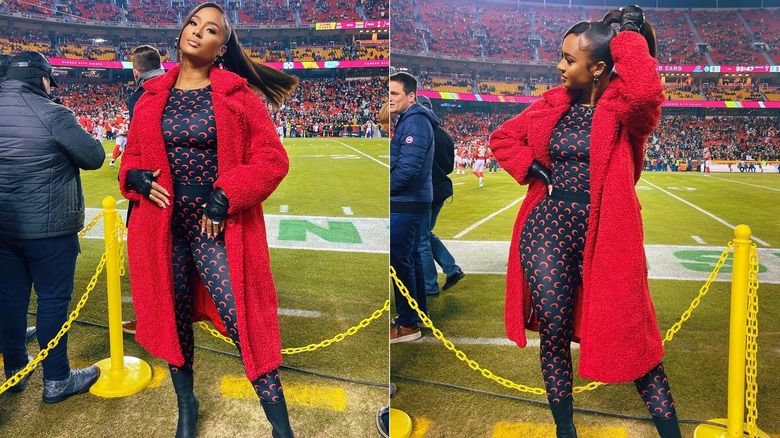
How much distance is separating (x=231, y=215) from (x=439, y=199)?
7.65 ft

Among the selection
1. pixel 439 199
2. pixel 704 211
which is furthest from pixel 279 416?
pixel 704 211

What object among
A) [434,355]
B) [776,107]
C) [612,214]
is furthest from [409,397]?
[776,107]

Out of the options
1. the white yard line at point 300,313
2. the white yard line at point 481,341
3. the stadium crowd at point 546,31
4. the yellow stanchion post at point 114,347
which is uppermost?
the stadium crowd at point 546,31

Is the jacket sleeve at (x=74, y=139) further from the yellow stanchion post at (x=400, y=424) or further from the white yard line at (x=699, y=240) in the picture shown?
the white yard line at (x=699, y=240)

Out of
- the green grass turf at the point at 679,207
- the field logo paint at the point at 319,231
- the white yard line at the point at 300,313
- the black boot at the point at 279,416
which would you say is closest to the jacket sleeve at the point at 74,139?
the black boot at the point at 279,416

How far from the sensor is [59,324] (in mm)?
2711

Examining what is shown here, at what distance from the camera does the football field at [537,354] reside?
2.56 metres

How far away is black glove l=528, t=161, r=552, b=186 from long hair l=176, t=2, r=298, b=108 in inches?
41.2

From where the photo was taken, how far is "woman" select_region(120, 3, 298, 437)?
1.99 metres

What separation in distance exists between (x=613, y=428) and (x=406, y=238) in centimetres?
142

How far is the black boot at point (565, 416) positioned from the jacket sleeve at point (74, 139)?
2310mm

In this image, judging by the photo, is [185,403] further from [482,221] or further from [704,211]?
[704,211]

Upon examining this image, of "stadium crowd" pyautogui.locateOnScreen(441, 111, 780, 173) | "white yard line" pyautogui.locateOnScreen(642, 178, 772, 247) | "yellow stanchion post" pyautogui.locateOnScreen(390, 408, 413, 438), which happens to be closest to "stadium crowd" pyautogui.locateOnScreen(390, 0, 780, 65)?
"stadium crowd" pyautogui.locateOnScreen(441, 111, 780, 173)

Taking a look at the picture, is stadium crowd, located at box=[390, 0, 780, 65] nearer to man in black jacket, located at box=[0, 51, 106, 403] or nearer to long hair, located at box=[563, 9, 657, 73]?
long hair, located at box=[563, 9, 657, 73]
